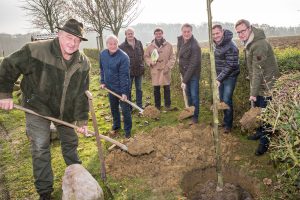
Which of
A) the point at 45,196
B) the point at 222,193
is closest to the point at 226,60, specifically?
the point at 222,193

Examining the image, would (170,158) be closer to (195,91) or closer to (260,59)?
(195,91)

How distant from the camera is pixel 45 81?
3857 millimetres

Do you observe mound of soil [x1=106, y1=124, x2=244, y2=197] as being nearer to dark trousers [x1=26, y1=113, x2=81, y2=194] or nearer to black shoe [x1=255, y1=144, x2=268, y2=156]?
black shoe [x1=255, y1=144, x2=268, y2=156]

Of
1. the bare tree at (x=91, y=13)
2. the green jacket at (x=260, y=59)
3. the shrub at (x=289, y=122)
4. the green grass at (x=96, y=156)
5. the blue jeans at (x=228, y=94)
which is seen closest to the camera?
the shrub at (x=289, y=122)

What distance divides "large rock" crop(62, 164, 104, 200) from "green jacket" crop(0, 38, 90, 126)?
0.91 meters

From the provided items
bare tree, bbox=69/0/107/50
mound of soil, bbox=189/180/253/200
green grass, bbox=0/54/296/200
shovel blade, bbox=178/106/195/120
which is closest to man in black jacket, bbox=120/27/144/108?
green grass, bbox=0/54/296/200

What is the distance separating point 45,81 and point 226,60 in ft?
10.6

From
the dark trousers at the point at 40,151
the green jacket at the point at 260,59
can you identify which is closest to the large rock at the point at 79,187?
the dark trousers at the point at 40,151

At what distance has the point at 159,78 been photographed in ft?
24.6

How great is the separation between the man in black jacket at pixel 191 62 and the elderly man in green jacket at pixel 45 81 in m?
2.72

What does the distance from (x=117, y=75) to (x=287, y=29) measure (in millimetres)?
86536

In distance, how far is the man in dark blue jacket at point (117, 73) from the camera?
5.80 meters

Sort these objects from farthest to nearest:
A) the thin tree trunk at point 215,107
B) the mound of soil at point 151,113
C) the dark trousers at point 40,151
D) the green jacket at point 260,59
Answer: the mound of soil at point 151,113
the green jacket at point 260,59
the dark trousers at point 40,151
the thin tree trunk at point 215,107

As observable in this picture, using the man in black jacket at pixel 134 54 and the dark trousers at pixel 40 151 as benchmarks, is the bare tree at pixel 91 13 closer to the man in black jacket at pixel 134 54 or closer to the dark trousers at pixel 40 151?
the man in black jacket at pixel 134 54
